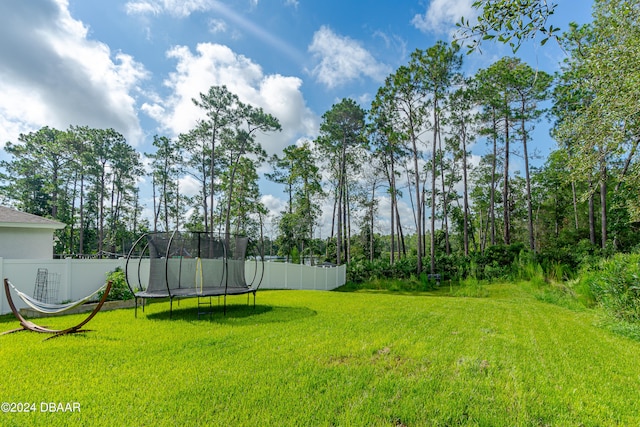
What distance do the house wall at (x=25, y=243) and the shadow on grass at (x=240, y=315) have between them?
6.39 m

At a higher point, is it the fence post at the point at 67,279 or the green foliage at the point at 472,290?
the fence post at the point at 67,279

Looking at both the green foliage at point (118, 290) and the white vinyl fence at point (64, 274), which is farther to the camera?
the green foliage at point (118, 290)


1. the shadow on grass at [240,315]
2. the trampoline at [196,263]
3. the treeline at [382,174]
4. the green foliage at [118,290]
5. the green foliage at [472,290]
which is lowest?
the green foliage at [472,290]

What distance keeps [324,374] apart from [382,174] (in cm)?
1984

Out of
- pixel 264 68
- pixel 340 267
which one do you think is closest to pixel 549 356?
pixel 340 267

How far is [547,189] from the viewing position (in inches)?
963

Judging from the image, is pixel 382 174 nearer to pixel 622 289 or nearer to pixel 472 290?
pixel 472 290

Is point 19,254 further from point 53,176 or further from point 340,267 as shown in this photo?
point 53,176

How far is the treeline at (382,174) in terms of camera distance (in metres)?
15.1

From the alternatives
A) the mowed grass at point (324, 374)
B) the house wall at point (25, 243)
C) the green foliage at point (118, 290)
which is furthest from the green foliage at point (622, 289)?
the house wall at point (25, 243)

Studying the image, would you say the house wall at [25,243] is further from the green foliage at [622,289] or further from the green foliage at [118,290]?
the green foliage at [622,289]

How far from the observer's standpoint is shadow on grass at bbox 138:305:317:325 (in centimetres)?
543

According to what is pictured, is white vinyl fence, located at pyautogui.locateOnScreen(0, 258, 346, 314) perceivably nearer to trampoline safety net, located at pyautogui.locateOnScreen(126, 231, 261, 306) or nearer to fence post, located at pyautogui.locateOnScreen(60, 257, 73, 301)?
fence post, located at pyautogui.locateOnScreen(60, 257, 73, 301)

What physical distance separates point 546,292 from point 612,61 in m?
6.86
